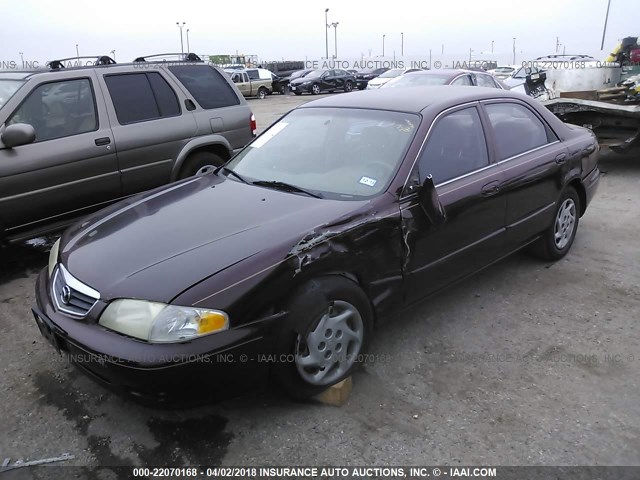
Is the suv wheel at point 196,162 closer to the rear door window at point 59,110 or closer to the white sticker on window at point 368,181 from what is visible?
the rear door window at point 59,110

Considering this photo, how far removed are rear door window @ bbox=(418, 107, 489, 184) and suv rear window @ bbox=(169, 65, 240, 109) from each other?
3.36 meters

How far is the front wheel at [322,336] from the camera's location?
2582 millimetres

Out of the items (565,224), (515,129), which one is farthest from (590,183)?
(515,129)

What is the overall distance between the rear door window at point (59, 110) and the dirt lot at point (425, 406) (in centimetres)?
172

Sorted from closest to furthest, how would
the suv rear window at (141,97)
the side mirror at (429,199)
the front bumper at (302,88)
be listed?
the side mirror at (429,199) < the suv rear window at (141,97) < the front bumper at (302,88)

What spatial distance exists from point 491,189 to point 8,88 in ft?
14.0

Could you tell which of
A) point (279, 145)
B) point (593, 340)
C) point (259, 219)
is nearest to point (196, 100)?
point (279, 145)

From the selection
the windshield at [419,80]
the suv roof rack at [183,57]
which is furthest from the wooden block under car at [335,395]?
the windshield at [419,80]

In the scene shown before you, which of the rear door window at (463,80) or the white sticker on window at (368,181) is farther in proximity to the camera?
the rear door window at (463,80)

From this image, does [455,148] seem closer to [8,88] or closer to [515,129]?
[515,129]

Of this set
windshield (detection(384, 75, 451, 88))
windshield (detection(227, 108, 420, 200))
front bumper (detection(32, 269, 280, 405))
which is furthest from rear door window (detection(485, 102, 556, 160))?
windshield (detection(384, 75, 451, 88))

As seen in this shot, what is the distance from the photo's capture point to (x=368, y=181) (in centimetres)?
321

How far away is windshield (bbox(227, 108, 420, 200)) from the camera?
3230mm

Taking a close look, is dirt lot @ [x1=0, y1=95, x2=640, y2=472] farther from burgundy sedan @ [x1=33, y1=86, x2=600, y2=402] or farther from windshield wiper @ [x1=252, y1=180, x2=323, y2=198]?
windshield wiper @ [x1=252, y1=180, x2=323, y2=198]
